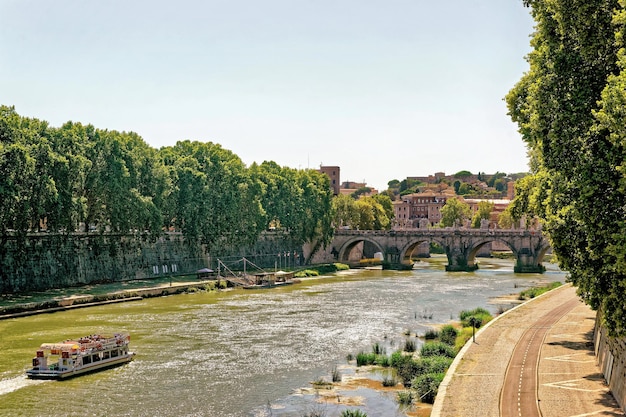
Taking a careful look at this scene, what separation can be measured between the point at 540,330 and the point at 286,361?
15081mm

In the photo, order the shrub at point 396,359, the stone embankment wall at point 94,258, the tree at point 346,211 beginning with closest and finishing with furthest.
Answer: the shrub at point 396,359, the stone embankment wall at point 94,258, the tree at point 346,211

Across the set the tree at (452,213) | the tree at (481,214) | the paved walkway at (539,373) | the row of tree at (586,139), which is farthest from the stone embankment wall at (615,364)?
the tree at (452,213)

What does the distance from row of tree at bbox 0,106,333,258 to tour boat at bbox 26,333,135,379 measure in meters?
22.4

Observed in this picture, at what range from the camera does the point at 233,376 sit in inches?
1470

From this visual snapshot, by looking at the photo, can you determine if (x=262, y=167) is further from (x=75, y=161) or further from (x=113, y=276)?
(x=75, y=161)

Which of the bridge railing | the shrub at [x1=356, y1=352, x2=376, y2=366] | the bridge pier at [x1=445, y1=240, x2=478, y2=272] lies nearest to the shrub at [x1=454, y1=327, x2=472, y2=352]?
the shrub at [x1=356, y1=352, x2=376, y2=366]

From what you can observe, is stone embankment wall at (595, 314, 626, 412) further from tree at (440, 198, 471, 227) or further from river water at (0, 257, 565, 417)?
tree at (440, 198, 471, 227)

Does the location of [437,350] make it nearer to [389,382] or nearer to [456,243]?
[389,382]

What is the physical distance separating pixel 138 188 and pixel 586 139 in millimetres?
59668

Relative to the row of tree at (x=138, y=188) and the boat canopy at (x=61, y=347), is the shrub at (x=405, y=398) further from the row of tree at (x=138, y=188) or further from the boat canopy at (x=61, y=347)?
the row of tree at (x=138, y=188)

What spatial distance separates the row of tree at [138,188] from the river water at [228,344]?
994 centimetres

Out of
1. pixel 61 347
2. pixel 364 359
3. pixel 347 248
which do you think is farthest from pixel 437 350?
pixel 347 248

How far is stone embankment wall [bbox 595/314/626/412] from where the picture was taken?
26625mm

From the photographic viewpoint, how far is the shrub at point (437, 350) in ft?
132
